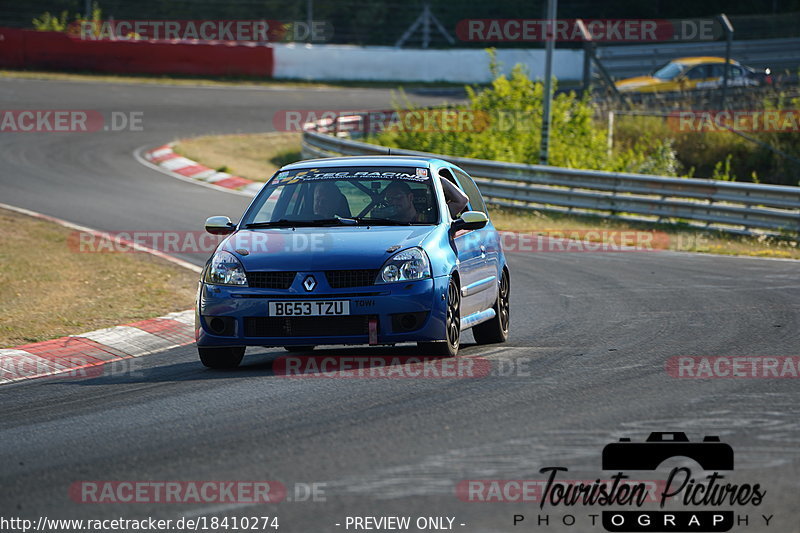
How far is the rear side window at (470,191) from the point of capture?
9.92 m

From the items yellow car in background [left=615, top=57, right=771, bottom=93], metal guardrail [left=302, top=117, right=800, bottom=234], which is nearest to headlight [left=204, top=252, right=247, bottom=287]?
metal guardrail [left=302, top=117, right=800, bottom=234]

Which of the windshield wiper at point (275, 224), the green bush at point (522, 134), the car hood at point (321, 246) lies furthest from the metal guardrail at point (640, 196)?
the car hood at point (321, 246)

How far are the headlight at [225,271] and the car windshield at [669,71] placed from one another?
27936mm

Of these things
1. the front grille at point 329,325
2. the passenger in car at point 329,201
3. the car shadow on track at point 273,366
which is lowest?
the car shadow on track at point 273,366

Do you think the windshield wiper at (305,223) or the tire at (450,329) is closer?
the tire at (450,329)

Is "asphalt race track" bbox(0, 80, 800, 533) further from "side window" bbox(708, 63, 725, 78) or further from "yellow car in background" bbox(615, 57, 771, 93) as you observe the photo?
"side window" bbox(708, 63, 725, 78)

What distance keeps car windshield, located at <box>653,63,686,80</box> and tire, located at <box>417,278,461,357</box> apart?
89.8 feet

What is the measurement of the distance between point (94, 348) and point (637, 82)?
Result: 2701 cm

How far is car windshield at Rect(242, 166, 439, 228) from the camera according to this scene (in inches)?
344

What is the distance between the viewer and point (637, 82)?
34.2 m

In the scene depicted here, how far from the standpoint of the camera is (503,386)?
717 centimetres

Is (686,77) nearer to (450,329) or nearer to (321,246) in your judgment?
(450,329)

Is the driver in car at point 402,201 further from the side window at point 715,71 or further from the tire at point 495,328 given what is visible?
the side window at point 715,71

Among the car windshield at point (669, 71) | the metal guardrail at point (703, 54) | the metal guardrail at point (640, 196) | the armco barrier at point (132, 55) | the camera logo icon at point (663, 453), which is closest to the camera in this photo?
the camera logo icon at point (663, 453)
